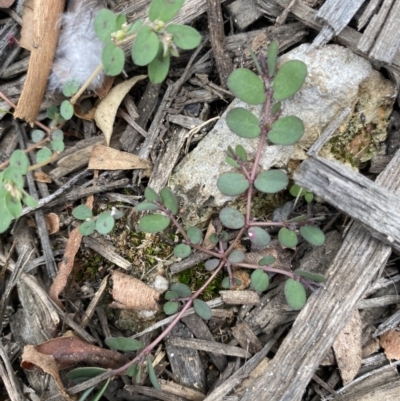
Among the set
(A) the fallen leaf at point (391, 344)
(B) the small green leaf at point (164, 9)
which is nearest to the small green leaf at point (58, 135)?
(B) the small green leaf at point (164, 9)

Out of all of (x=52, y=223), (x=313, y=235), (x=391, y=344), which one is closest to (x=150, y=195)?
(x=52, y=223)

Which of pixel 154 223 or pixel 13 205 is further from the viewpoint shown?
pixel 154 223

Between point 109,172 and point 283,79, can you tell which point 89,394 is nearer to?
point 109,172

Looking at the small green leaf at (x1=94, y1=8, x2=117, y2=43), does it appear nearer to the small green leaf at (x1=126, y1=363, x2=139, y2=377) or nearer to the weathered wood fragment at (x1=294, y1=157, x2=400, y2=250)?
the weathered wood fragment at (x1=294, y1=157, x2=400, y2=250)

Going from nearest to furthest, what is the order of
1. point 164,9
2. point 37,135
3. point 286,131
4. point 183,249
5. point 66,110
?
1. point 164,9
2. point 286,131
3. point 183,249
4. point 66,110
5. point 37,135

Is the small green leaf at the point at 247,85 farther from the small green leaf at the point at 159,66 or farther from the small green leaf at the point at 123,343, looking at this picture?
the small green leaf at the point at 123,343

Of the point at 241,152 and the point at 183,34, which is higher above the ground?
the point at 183,34

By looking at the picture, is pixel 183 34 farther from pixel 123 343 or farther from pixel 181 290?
pixel 123 343
